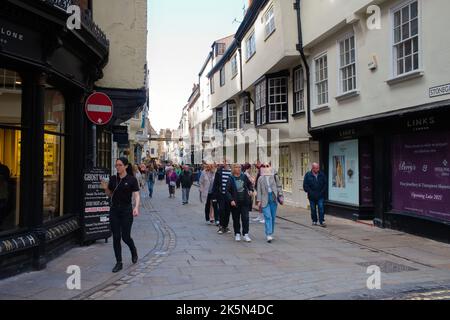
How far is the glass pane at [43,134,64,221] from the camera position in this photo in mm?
8805

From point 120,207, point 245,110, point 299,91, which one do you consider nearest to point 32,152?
point 120,207

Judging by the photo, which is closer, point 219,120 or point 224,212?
point 224,212

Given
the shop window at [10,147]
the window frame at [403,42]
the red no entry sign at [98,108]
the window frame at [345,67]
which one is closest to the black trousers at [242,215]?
the red no entry sign at [98,108]

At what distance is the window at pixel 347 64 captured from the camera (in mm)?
14289

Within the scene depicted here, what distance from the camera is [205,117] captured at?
4481 centimetres

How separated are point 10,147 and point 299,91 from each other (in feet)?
42.9

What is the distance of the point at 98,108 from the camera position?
9.54 m

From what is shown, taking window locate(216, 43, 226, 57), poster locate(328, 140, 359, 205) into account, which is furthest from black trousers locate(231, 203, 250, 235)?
window locate(216, 43, 226, 57)

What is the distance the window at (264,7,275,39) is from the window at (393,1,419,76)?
7808 mm

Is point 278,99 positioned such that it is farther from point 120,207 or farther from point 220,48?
point 220,48

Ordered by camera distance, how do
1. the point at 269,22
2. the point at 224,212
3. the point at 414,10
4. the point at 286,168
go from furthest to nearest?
the point at 286,168, the point at 269,22, the point at 224,212, the point at 414,10

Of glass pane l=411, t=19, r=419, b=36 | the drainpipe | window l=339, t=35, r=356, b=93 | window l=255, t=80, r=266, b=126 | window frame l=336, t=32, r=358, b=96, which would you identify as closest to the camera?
glass pane l=411, t=19, r=419, b=36

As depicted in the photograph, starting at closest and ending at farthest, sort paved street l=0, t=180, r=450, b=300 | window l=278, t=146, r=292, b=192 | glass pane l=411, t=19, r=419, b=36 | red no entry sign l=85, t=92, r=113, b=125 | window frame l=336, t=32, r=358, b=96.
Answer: paved street l=0, t=180, r=450, b=300 → red no entry sign l=85, t=92, r=113, b=125 → glass pane l=411, t=19, r=419, b=36 → window frame l=336, t=32, r=358, b=96 → window l=278, t=146, r=292, b=192

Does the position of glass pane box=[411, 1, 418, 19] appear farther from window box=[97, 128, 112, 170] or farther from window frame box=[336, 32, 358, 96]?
window box=[97, 128, 112, 170]
